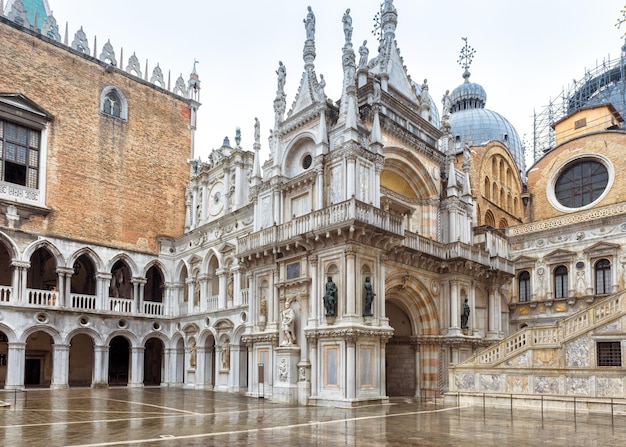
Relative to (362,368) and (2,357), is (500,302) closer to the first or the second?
(362,368)

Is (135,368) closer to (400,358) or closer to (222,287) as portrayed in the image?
(222,287)

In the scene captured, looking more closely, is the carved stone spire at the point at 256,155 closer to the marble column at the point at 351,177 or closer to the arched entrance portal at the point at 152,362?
the marble column at the point at 351,177

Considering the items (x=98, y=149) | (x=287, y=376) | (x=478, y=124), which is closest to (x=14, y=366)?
(x=98, y=149)

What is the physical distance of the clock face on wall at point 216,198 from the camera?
108 ft

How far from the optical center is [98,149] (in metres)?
33.6

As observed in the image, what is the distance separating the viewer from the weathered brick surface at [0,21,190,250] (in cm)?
3139

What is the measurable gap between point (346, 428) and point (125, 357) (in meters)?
25.9

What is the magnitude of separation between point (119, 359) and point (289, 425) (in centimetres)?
2481

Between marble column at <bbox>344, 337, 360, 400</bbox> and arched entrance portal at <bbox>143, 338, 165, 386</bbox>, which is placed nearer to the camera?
marble column at <bbox>344, 337, 360, 400</bbox>

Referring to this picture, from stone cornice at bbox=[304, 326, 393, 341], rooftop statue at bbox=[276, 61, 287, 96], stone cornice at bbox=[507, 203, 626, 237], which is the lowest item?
stone cornice at bbox=[304, 326, 393, 341]

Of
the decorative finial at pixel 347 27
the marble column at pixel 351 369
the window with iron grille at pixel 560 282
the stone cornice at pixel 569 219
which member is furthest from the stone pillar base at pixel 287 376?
the stone cornice at pixel 569 219

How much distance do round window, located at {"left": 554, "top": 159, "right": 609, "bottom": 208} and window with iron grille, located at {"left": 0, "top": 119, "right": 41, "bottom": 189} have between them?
89.5 feet

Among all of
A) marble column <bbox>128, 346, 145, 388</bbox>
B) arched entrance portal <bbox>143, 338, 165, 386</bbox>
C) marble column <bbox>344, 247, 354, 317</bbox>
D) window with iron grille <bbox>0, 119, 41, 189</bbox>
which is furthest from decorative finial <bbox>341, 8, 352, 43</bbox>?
arched entrance portal <bbox>143, 338, 165, 386</bbox>

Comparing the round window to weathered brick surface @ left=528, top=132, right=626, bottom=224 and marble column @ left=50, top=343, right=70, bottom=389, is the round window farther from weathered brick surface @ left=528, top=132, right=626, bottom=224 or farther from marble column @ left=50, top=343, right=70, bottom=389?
marble column @ left=50, top=343, right=70, bottom=389
